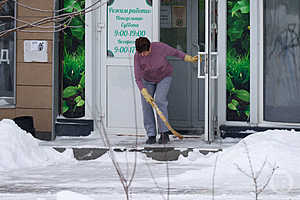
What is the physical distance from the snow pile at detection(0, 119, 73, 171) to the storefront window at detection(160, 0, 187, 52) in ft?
10.5

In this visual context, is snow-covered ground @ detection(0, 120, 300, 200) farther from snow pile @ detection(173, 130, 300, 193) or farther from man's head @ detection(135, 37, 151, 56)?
man's head @ detection(135, 37, 151, 56)

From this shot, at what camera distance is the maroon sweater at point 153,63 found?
1101 cm

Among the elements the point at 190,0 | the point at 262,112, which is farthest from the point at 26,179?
the point at 190,0

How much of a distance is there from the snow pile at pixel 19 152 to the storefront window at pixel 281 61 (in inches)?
129

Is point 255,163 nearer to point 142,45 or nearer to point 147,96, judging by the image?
point 147,96

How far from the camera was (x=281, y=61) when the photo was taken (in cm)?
1145

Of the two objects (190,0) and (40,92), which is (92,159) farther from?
(190,0)

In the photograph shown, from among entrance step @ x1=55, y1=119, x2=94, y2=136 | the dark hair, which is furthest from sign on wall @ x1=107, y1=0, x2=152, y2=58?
the dark hair

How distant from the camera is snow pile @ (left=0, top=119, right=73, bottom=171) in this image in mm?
9796

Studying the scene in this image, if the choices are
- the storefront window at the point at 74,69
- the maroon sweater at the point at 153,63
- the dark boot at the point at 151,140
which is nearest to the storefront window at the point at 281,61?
the maroon sweater at the point at 153,63

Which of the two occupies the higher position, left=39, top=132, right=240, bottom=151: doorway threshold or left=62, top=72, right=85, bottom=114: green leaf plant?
left=62, top=72, right=85, bottom=114: green leaf plant

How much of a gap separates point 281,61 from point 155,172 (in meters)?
3.26

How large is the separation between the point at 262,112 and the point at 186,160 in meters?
1.89

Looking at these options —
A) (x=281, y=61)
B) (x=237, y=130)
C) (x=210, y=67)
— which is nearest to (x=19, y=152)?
(x=210, y=67)
